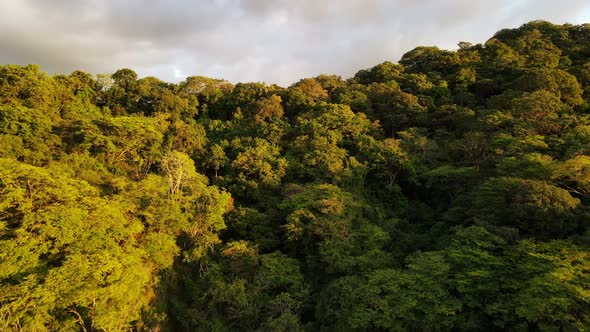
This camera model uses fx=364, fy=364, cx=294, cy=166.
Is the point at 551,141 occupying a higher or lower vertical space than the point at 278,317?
higher

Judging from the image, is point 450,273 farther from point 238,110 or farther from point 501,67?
point 501,67

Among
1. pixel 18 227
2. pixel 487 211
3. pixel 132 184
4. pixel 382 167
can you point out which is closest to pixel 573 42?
pixel 382 167

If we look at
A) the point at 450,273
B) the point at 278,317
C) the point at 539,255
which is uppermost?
the point at 539,255

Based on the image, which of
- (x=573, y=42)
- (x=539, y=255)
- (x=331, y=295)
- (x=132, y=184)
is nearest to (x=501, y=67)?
(x=573, y=42)

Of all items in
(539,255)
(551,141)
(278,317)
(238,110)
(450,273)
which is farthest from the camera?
(238,110)

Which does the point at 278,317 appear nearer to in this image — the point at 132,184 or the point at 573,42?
the point at 132,184

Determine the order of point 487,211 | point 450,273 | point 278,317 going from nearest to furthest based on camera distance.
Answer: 1. point 450,273
2. point 278,317
3. point 487,211

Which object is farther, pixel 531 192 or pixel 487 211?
pixel 487 211
